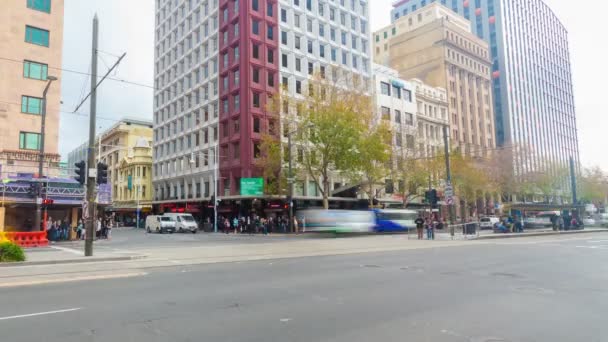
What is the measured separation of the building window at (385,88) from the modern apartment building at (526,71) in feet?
111

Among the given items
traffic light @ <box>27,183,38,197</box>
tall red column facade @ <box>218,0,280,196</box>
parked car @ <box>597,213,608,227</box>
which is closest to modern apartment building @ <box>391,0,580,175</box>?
parked car @ <box>597,213,608,227</box>

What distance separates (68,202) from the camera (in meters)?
31.1

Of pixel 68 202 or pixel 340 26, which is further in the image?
pixel 340 26

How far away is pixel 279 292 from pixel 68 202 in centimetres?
2807

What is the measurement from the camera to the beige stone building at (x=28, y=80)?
32.2 metres

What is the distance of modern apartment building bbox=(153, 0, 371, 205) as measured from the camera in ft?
161

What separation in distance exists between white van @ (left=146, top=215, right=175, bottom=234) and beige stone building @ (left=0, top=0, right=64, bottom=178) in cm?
1220

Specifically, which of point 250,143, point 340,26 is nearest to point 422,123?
point 340,26

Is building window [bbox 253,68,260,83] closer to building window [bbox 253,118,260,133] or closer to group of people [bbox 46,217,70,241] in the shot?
building window [bbox 253,118,260,133]

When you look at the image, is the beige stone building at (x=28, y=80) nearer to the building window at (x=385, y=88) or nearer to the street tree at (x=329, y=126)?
the street tree at (x=329, y=126)

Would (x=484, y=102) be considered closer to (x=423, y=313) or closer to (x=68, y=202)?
(x=68, y=202)

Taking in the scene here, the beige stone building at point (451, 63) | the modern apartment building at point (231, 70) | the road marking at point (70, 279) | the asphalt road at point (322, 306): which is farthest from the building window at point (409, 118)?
the road marking at point (70, 279)

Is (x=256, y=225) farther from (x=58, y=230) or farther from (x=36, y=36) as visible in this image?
(x=36, y=36)

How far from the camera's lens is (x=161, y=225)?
144ft
